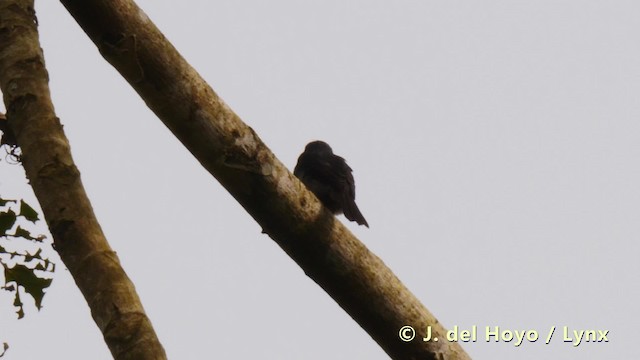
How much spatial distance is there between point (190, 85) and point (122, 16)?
41 centimetres

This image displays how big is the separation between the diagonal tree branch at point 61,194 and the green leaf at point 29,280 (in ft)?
2.99

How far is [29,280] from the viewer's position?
3.97 m

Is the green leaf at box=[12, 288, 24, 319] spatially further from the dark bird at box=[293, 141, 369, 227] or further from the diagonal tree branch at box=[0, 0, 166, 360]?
the dark bird at box=[293, 141, 369, 227]

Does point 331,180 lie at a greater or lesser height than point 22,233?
greater

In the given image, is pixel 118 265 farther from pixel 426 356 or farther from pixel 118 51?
pixel 426 356

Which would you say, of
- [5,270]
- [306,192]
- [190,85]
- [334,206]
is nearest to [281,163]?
[306,192]

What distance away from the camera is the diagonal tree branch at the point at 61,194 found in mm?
2586

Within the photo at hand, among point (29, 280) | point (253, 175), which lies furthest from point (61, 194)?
point (29, 280)

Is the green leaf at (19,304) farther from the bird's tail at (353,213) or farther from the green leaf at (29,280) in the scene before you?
the bird's tail at (353,213)

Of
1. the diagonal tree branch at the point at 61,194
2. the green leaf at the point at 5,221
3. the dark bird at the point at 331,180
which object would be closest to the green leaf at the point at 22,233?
the green leaf at the point at 5,221

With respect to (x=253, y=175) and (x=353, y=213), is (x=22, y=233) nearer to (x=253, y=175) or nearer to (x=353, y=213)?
(x=253, y=175)

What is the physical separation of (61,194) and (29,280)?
1.13m

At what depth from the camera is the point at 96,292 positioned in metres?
2.71

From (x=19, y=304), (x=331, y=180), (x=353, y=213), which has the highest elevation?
(x=331, y=180)
